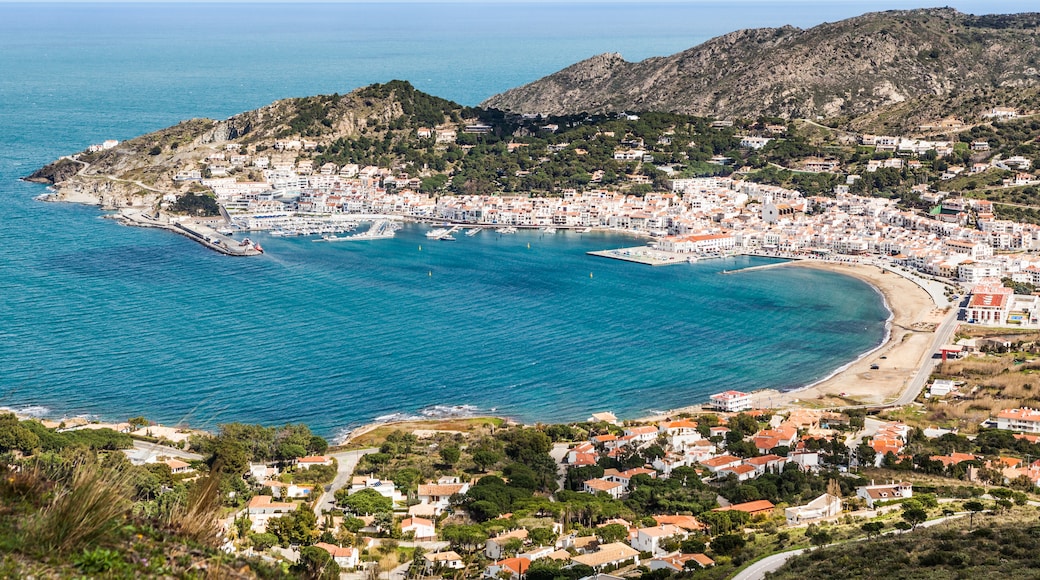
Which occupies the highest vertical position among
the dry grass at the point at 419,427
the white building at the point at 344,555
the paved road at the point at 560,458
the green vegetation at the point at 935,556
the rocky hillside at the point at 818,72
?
the rocky hillside at the point at 818,72

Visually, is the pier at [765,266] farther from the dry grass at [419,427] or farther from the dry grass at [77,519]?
the dry grass at [77,519]

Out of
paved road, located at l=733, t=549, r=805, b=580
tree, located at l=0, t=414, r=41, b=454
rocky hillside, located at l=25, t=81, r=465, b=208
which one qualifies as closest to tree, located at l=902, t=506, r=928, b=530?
paved road, located at l=733, t=549, r=805, b=580

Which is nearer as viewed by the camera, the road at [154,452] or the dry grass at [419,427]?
the road at [154,452]

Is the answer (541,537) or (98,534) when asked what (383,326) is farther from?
(98,534)

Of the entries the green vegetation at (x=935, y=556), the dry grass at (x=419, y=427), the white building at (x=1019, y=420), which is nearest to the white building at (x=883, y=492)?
the green vegetation at (x=935, y=556)

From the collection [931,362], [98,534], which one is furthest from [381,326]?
[98,534]

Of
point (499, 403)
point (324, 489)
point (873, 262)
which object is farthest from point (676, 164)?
point (324, 489)

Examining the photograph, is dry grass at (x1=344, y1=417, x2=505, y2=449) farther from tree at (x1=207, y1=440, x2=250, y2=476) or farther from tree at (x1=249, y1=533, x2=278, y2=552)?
tree at (x1=249, y1=533, x2=278, y2=552)

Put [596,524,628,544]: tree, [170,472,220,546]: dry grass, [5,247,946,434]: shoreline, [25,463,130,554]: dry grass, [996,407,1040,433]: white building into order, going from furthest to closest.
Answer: [5,247,946,434]: shoreline → [996,407,1040,433]: white building → [596,524,628,544]: tree → [170,472,220,546]: dry grass → [25,463,130,554]: dry grass
